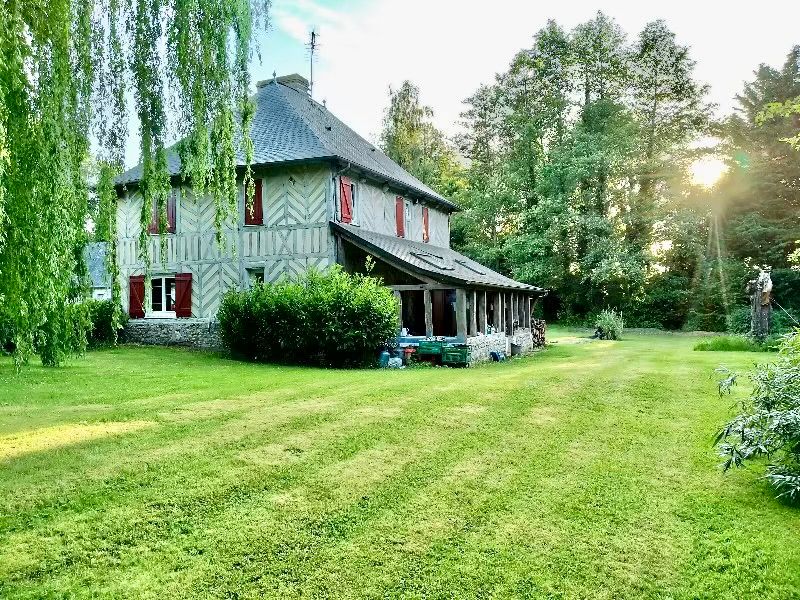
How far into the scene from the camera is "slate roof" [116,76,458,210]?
1498 centimetres

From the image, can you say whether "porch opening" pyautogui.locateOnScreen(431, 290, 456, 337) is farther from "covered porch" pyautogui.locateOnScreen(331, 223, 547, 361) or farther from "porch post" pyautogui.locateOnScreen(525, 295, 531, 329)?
"porch post" pyautogui.locateOnScreen(525, 295, 531, 329)

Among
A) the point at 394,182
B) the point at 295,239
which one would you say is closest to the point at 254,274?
the point at 295,239

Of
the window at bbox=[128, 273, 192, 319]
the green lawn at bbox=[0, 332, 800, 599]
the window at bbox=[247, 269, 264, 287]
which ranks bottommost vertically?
the green lawn at bbox=[0, 332, 800, 599]

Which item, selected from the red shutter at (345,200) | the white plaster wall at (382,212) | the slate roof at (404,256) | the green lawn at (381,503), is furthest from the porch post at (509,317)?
the green lawn at (381,503)

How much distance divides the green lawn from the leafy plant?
0.81 ft

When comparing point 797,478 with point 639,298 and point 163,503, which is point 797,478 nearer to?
point 163,503

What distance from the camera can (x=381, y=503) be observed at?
13.1ft

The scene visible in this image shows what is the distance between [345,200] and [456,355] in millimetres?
5359

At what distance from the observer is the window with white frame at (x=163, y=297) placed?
16906mm

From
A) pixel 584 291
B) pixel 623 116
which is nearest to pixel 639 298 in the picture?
pixel 584 291

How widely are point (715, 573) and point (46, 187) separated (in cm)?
514

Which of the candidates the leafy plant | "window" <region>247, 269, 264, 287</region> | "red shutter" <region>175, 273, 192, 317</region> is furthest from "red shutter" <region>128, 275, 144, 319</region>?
the leafy plant

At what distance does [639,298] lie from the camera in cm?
2873

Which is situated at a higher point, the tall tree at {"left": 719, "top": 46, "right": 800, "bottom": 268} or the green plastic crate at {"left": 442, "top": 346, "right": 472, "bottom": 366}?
the tall tree at {"left": 719, "top": 46, "right": 800, "bottom": 268}
